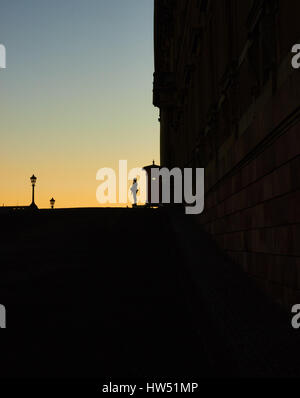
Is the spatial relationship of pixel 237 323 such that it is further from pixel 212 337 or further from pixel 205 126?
pixel 205 126

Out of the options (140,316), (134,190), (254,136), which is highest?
(134,190)

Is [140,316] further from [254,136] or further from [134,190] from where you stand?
[134,190]

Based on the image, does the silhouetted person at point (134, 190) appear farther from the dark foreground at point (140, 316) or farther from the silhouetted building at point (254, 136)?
the dark foreground at point (140, 316)

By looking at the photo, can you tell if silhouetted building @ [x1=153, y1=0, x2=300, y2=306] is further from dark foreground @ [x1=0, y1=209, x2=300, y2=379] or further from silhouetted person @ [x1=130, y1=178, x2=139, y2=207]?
silhouetted person @ [x1=130, y1=178, x2=139, y2=207]

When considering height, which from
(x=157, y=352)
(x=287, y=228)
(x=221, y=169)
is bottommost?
(x=157, y=352)

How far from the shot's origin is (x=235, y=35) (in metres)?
13.3

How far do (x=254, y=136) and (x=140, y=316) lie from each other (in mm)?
3419

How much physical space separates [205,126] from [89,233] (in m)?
5.95

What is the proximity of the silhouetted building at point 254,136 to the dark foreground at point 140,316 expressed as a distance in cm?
64

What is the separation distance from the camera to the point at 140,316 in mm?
10195

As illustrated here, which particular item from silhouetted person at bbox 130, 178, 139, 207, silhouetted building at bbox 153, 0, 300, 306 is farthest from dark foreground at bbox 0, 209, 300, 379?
silhouetted person at bbox 130, 178, 139, 207

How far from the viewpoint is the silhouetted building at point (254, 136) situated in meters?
8.12

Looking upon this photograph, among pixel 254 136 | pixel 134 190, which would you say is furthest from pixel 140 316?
pixel 134 190
